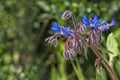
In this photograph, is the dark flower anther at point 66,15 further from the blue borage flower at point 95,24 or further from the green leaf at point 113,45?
the green leaf at point 113,45

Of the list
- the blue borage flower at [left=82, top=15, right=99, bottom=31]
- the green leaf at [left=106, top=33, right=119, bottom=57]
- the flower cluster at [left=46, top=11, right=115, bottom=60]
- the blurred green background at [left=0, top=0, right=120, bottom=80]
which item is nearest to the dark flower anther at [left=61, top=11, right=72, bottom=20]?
the flower cluster at [left=46, top=11, right=115, bottom=60]

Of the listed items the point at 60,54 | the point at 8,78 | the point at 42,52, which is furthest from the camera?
the point at 42,52

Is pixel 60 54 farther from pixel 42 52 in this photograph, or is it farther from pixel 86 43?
pixel 86 43

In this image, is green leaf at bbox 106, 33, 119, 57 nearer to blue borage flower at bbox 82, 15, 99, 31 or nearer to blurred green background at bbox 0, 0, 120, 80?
blue borage flower at bbox 82, 15, 99, 31

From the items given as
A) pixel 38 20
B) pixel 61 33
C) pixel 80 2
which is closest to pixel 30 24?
pixel 38 20

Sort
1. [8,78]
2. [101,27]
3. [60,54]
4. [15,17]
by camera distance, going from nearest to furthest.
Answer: [101,27]
[8,78]
[60,54]
[15,17]

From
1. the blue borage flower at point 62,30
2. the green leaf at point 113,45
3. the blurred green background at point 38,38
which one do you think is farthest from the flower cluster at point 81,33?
the blurred green background at point 38,38

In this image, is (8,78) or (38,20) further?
(38,20)

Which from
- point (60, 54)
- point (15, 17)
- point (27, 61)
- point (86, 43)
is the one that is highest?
point (15, 17)

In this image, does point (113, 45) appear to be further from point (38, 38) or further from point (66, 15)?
point (38, 38)
